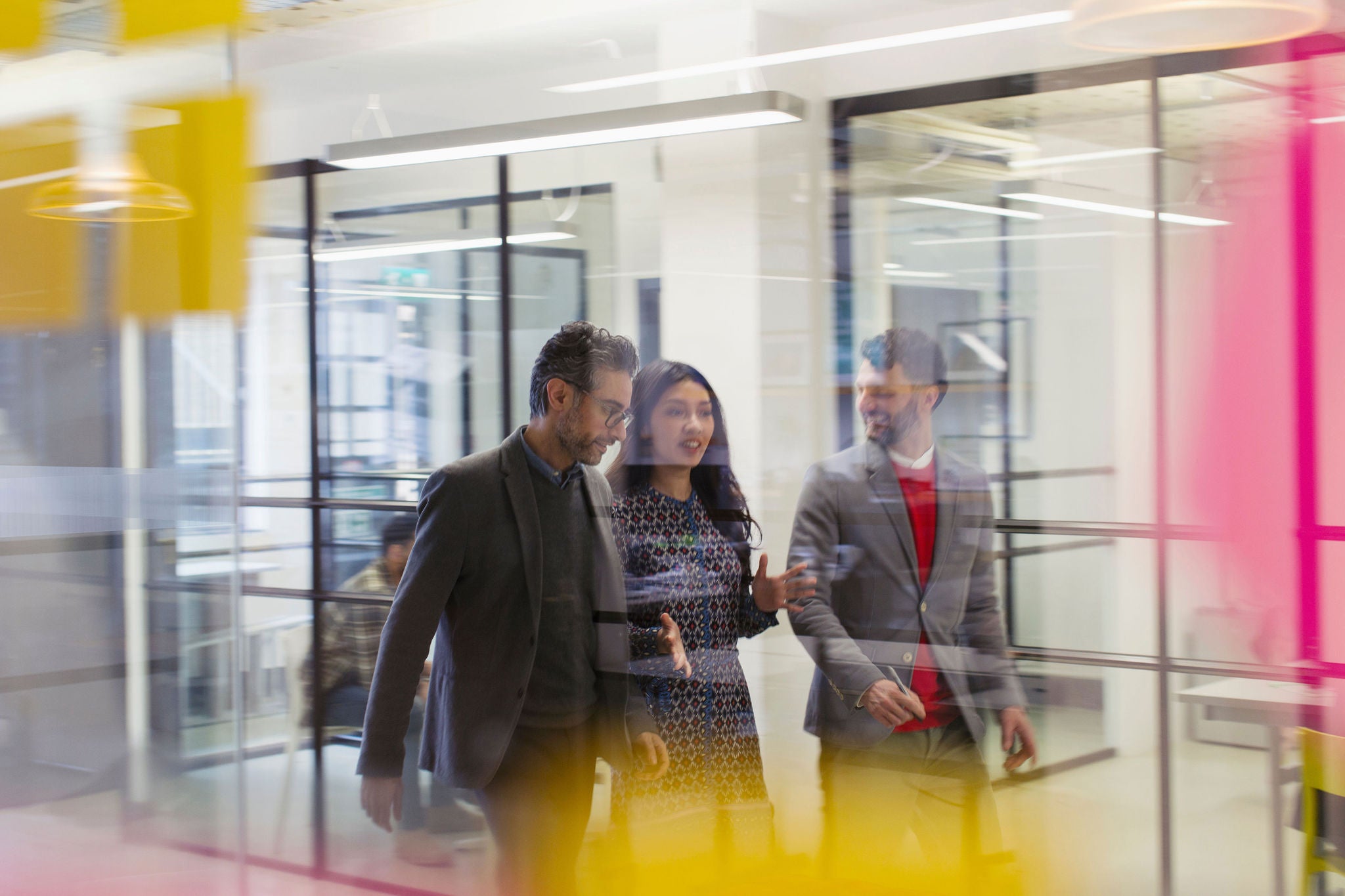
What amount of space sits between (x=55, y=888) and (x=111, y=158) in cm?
136

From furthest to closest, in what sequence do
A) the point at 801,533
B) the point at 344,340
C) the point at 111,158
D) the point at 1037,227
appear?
the point at 344,340 → the point at 111,158 → the point at 801,533 → the point at 1037,227

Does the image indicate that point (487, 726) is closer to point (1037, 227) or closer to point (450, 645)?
point (450, 645)

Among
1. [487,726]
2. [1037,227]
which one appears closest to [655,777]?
[487,726]

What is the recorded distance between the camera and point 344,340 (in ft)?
7.59

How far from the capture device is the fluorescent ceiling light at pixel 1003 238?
1513 mm

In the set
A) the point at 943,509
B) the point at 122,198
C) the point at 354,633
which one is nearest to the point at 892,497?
the point at 943,509

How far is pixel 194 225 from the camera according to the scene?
6.70 feet

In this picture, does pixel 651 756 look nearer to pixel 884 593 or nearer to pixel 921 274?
pixel 884 593

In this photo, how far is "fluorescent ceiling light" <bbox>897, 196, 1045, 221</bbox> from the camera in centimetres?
155

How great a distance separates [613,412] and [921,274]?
23.8 inches

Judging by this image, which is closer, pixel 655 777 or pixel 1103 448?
pixel 1103 448

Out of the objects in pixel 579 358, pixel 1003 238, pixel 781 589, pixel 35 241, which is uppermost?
pixel 35 241

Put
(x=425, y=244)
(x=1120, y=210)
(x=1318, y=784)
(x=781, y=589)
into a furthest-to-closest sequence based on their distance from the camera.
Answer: (x=425, y=244) < (x=781, y=589) < (x=1120, y=210) < (x=1318, y=784)

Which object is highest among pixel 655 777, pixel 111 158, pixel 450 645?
pixel 111 158
